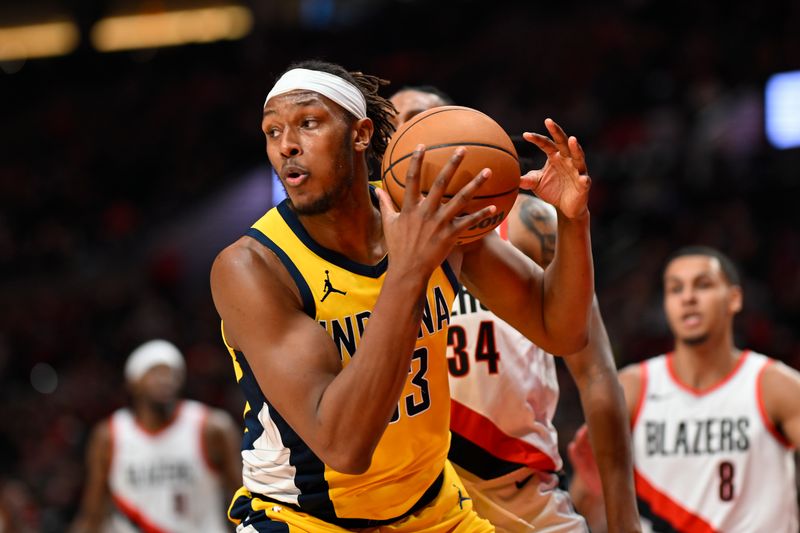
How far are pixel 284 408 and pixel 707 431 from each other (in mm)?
3714

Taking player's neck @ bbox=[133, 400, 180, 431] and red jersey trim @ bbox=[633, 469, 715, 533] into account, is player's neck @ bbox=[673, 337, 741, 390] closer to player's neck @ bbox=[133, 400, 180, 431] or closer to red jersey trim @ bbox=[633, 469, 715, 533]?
red jersey trim @ bbox=[633, 469, 715, 533]

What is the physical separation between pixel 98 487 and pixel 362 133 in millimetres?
6581

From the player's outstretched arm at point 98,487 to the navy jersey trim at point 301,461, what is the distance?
243 inches

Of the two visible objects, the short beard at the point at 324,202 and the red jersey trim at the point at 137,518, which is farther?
the red jersey trim at the point at 137,518

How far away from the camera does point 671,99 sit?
1448 cm

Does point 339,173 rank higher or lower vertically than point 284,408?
higher

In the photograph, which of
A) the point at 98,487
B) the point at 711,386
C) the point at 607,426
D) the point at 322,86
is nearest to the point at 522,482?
the point at 607,426

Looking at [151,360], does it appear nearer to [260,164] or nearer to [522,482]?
[522,482]

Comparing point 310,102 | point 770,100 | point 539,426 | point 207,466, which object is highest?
point 770,100

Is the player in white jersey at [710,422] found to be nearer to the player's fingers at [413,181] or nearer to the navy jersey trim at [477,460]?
the navy jersey trim at [477,460]

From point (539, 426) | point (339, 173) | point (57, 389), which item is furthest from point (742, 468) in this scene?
point (57, 389)

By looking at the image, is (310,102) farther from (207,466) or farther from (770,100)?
(770,100)

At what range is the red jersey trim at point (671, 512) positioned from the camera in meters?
5.79

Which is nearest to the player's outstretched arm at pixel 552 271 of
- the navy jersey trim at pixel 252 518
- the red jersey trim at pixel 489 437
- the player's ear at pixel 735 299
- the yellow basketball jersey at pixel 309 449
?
the yellow basketball jersey at pixel 309 449
